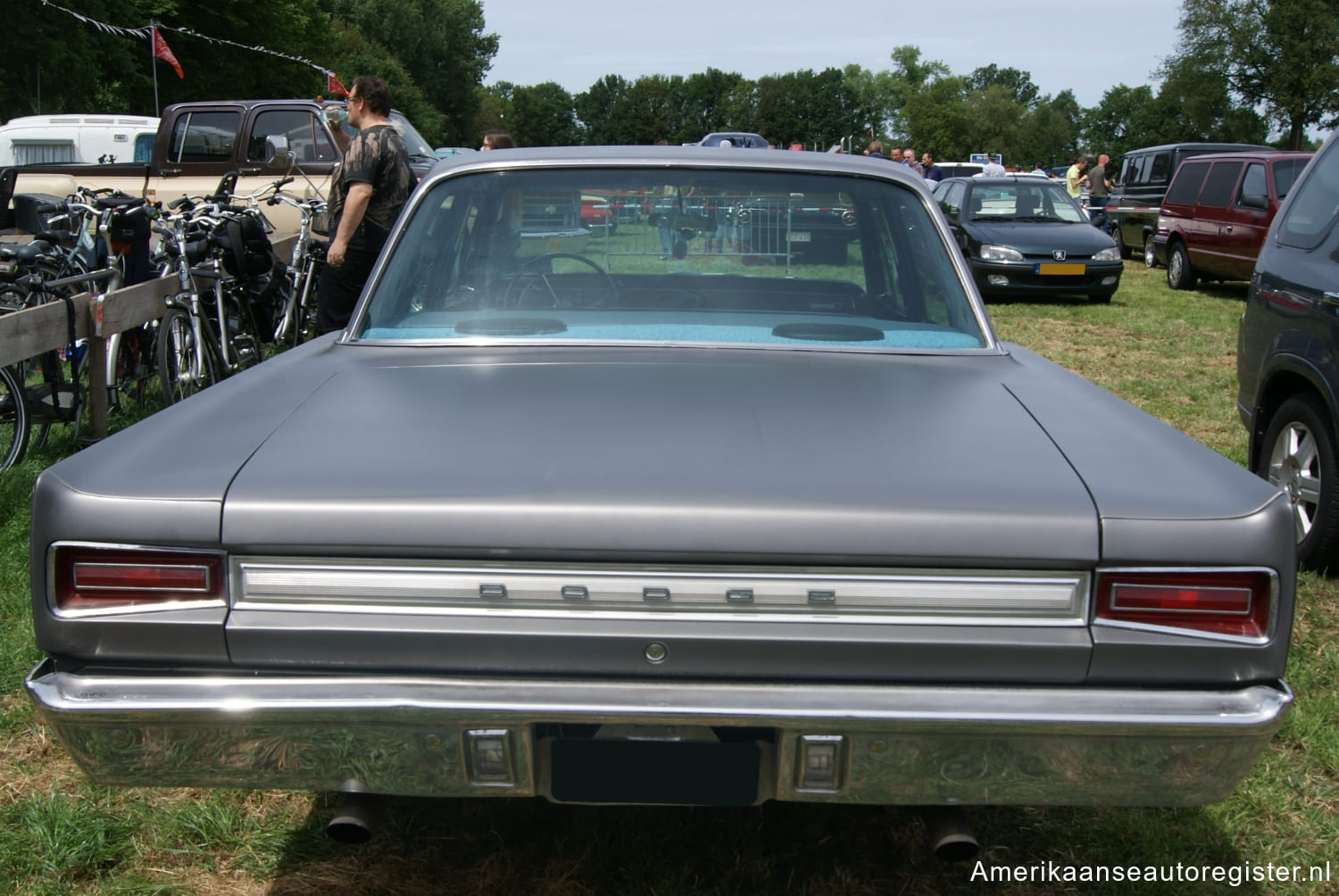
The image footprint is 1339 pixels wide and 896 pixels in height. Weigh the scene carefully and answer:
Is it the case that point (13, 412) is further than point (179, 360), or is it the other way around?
point (179, 360)

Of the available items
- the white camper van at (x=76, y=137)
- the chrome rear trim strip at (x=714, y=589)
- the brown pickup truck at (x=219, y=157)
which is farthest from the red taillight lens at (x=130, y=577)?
the white camper van at (x=76, y=137)

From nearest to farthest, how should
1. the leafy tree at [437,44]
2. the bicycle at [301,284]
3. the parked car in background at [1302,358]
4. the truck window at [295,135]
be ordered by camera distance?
the parked car in background at [1302,358]
the bicycle at [301,284]
the truck window at [295,135]
the leafy tree at [437,44]

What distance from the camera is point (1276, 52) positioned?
182ft

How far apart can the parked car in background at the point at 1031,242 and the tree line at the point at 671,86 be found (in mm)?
27414

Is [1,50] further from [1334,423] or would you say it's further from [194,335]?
[1334,423]

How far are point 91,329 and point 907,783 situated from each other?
206 inches

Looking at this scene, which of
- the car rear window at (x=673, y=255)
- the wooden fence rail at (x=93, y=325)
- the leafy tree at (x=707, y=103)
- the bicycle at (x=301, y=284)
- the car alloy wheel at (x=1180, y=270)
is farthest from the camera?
the leafy tree at (x=707, y=103)

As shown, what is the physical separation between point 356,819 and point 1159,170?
796 inches

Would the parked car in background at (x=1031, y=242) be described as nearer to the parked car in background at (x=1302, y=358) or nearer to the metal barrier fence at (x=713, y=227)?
the parked car in background at (x=1302, y=358)

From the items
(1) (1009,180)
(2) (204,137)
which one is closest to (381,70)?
(2) (204,137)

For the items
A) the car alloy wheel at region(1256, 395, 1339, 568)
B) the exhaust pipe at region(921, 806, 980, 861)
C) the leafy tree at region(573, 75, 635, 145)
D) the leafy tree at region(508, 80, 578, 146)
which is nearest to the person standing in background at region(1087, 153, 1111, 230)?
the car alloy wheel at region(1256, 395, 1339, 568)

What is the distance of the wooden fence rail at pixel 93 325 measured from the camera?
5.42 metres

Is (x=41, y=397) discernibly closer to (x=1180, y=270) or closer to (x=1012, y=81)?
(x=1180, y=270)

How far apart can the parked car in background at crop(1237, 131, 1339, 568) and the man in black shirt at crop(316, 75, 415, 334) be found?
4.42 metres
